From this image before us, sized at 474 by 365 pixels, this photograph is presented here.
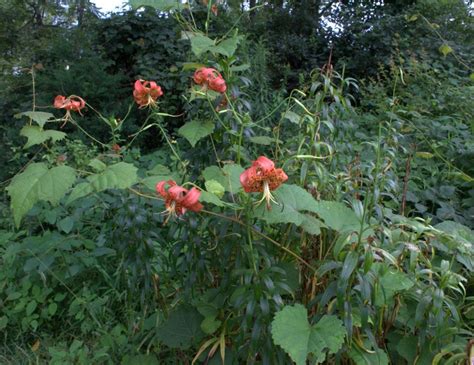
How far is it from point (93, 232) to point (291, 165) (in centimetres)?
151

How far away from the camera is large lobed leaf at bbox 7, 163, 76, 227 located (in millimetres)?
1155

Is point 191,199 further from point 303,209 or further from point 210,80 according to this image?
point 210,80

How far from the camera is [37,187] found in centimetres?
118

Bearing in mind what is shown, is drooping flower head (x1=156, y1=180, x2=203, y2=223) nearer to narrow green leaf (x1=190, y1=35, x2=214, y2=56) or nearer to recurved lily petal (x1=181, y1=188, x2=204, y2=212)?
recurved lily petal (x1=181, y1=188, x2=204, y2=212)

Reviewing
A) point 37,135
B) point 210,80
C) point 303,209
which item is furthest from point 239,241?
point 37,135

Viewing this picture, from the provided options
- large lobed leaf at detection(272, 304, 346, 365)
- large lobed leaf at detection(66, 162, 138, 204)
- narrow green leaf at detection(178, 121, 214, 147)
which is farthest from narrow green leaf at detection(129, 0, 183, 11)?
large lobed leaf at detection(272, 304, 346, 365)

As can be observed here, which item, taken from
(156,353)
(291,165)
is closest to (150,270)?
(156,353)

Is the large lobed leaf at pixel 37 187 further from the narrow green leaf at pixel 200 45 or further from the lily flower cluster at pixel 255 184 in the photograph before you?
the narrow green leaf at pixel 200 45

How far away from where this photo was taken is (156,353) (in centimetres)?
183

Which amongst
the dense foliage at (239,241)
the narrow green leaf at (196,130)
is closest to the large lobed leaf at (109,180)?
the dense foliage at (239,241)

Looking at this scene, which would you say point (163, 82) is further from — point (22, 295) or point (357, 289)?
point (357, 289)

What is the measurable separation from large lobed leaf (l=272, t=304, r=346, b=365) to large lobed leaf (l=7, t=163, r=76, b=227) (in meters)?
0.62

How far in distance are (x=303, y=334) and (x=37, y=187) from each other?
0.74m

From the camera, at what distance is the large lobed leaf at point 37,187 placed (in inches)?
45.5
